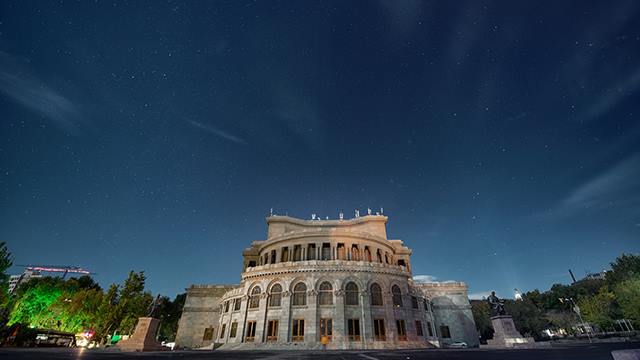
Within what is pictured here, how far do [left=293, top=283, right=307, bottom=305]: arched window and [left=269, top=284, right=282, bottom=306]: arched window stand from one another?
1.94 meters

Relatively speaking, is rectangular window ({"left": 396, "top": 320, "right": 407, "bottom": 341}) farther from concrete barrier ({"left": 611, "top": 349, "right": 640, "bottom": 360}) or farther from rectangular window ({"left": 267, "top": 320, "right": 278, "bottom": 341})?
concrete barrier ({"left": 611, "top": 349, "right": 640, "bottom": 360})

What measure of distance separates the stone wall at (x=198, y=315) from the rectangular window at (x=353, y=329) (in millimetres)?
23568

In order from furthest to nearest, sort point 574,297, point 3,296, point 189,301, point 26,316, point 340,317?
1. point 574,297
2. point 189,301
3. point 26,316
4. point 3,296
5. point 340,317

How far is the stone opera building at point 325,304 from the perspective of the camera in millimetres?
31016

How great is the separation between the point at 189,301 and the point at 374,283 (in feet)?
105

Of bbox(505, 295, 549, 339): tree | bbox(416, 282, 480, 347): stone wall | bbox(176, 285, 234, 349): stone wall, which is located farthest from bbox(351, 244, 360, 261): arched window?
bbox(505, 295, 549, 339): tree

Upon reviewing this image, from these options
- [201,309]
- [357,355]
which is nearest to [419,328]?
[357,355]

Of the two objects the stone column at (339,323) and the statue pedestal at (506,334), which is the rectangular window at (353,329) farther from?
the statue pedestal at (506,334)

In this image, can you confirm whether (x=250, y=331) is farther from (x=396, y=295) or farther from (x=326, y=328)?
(x=396, y=295)

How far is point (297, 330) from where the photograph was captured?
1244 inches

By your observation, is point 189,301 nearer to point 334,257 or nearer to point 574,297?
point 334,257

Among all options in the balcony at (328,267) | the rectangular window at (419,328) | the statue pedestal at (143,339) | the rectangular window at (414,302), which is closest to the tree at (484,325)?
the rectangular window at (414,302)

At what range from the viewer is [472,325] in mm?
45812

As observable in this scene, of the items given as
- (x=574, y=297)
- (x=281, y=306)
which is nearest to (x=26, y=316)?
(x=281, y=306)
